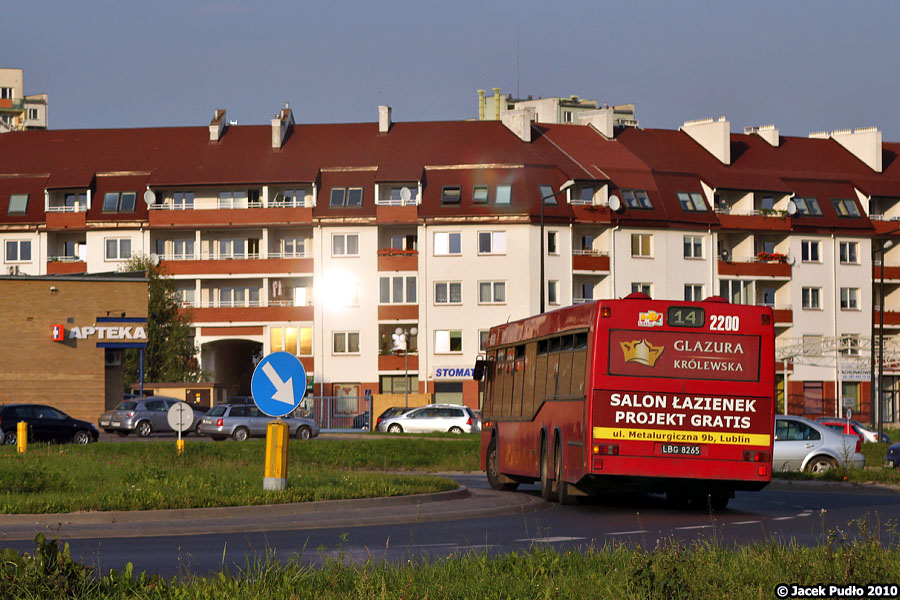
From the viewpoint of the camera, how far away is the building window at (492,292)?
83250 millimetres

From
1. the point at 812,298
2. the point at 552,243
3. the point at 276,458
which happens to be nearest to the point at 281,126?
the point at 552,243

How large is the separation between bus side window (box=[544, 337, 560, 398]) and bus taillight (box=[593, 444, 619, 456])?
6.95 ft

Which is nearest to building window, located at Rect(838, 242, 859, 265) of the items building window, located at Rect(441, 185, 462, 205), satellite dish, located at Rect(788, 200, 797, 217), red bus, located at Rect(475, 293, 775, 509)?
satellite dish, located at Rect(788, 200, 797, 217)

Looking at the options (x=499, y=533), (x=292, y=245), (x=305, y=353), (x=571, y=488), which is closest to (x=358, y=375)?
(x=305, y=353)

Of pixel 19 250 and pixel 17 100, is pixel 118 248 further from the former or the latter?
pixel 17 100

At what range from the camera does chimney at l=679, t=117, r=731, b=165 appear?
91875 millimetres

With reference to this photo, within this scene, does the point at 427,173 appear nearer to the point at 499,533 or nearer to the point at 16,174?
the point at 16,174

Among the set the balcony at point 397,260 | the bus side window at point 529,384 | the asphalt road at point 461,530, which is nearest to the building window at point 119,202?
the balcony at point 397,260

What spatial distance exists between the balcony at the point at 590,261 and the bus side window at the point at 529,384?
195 ft

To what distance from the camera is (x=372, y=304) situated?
275 feet

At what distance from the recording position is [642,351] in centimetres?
2122

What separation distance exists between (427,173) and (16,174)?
24336mm

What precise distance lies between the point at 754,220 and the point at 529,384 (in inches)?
2614

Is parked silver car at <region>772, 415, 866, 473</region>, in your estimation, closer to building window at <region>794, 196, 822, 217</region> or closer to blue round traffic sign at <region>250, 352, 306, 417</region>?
blue round traffic sign at <region>250, 352, 306, 417</region>
